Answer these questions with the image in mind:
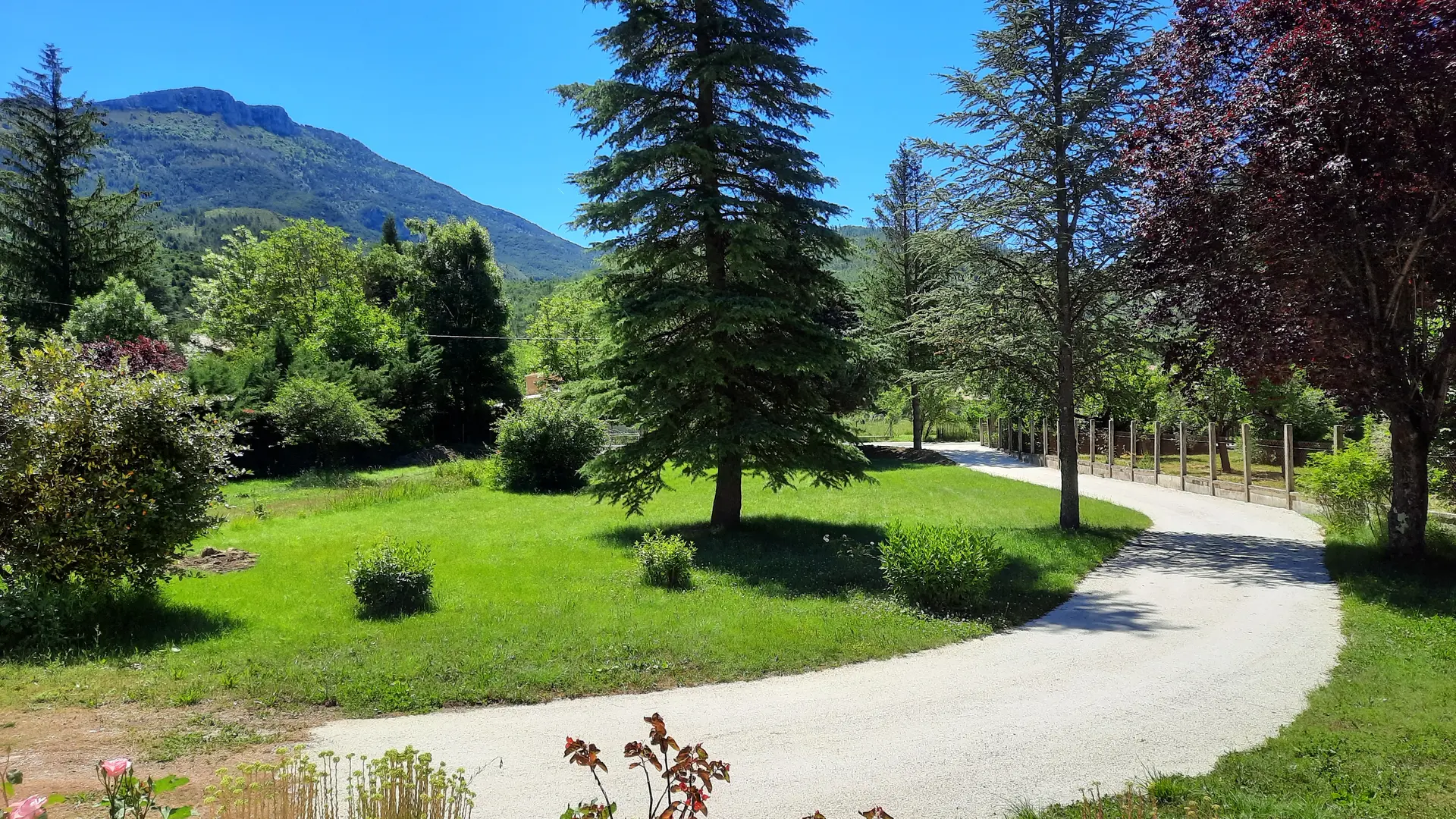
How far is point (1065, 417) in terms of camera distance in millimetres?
15875

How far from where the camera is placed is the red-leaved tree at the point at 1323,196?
9.50m

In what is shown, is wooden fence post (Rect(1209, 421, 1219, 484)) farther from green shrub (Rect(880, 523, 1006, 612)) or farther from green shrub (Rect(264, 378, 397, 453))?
green shrub (Rect(264, 378, 397, 453))

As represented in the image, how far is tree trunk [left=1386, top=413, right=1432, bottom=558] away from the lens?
429 inches

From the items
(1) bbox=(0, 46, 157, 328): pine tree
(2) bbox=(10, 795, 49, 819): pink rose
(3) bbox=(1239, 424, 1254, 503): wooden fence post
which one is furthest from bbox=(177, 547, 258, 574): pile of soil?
(1) bbox=(0, 46, 157, 328): pine tree

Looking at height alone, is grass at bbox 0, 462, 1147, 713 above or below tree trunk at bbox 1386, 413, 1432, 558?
below

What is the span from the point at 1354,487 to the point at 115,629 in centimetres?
1861

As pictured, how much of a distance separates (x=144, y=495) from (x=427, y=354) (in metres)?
30.1

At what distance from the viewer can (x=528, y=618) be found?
28.4 ft

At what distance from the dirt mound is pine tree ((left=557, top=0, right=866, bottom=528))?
21.3m

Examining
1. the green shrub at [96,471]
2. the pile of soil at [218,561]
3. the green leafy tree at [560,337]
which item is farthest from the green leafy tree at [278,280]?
the green shrub at [96,471]

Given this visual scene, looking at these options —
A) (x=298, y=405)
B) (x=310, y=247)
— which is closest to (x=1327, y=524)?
(x=298, y=405)

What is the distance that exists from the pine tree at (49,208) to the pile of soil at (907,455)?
3718cm

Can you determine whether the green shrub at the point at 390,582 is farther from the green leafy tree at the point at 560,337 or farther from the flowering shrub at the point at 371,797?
the green leafy tree at the point at 560,337

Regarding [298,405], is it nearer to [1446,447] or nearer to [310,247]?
[310,247]
